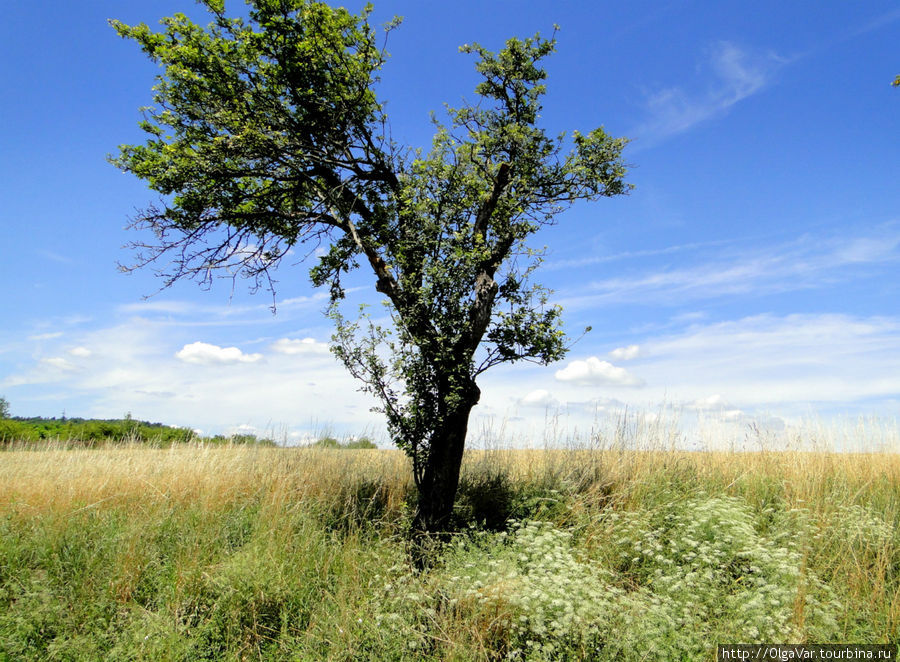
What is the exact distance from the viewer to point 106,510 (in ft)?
26.2

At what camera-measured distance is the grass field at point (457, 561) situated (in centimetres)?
493

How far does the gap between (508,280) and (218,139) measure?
15.9ft

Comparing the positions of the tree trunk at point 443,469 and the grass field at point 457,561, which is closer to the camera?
the grass field at point 457,561

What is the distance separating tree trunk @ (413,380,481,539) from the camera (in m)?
7.52

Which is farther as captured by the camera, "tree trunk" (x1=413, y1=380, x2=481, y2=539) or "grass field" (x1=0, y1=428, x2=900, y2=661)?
"tree trunk" (x1=413, y1=380, x2=481, y2=539)

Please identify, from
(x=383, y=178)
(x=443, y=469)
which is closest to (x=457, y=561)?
(x=443, y=469)

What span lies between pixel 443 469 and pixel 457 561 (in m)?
1.49

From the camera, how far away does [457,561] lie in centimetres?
634

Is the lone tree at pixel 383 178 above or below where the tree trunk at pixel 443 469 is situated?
above

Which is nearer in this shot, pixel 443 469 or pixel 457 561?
pixel 457 561

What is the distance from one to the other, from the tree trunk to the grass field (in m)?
0.38

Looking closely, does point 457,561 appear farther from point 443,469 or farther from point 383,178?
point 383,178

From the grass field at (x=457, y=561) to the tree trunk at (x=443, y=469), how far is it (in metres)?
0.38

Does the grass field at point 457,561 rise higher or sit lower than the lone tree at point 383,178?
lower
